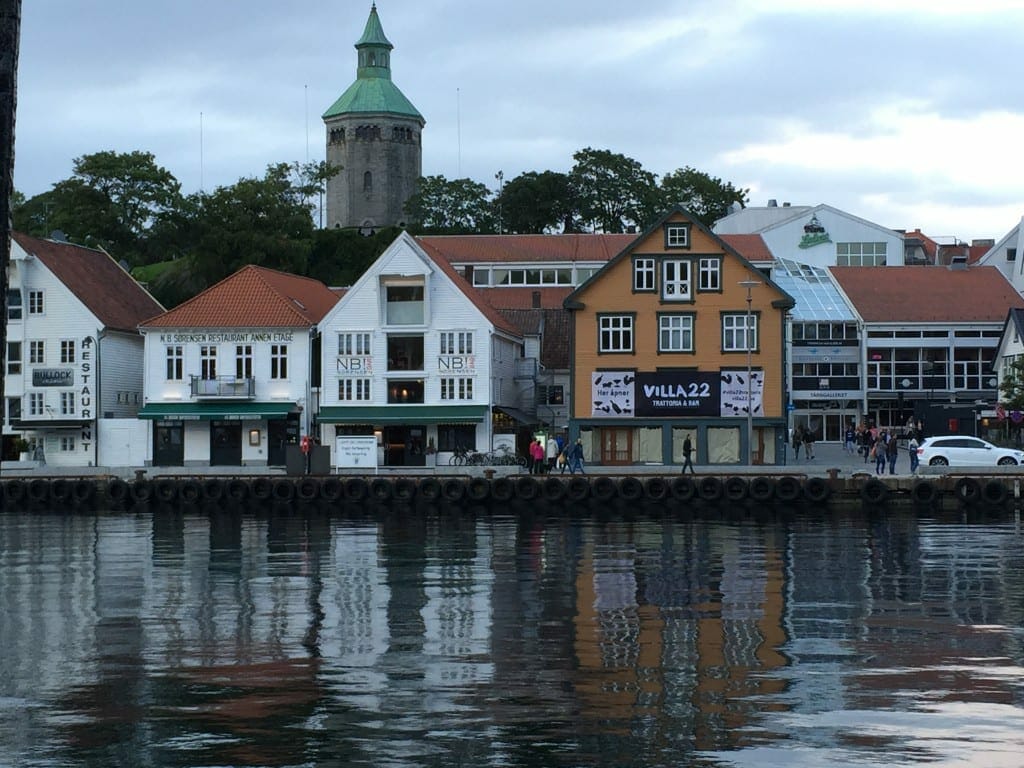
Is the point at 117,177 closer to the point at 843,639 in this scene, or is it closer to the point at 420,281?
the point at 420,281

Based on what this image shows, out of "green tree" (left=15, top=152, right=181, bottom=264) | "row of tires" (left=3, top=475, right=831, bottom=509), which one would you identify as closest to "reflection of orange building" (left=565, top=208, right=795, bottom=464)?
"row of tires" (left=3, top=475, right=831, bottom=509)

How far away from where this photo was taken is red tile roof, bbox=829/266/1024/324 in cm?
9588

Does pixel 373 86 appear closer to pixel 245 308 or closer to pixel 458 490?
pixel 245 308

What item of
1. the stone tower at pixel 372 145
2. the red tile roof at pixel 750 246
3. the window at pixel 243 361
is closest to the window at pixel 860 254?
the red tile roof at pixel 750 246

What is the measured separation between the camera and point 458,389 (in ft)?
247

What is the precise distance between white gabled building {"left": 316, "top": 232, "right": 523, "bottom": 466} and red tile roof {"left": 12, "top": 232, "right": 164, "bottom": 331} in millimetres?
12875

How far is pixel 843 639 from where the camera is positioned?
24.0m

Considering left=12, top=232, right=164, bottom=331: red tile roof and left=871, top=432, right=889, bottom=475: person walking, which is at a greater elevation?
left=12, top=232, right=164, bottom=331: red tile roof

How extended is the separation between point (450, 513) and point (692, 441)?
62.1ft

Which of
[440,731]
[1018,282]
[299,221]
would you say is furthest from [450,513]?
[1018,282]

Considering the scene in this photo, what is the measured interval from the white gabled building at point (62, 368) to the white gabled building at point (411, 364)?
10924mm

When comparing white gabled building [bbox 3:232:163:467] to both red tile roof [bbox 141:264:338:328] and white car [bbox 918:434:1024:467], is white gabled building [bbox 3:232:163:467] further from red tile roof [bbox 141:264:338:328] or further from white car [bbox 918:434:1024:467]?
white car [bbox 918:434:1024:467]

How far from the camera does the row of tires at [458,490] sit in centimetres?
5791

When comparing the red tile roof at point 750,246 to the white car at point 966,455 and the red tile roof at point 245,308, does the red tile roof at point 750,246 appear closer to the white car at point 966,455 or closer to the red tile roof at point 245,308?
the red tile roof at point 245,308
